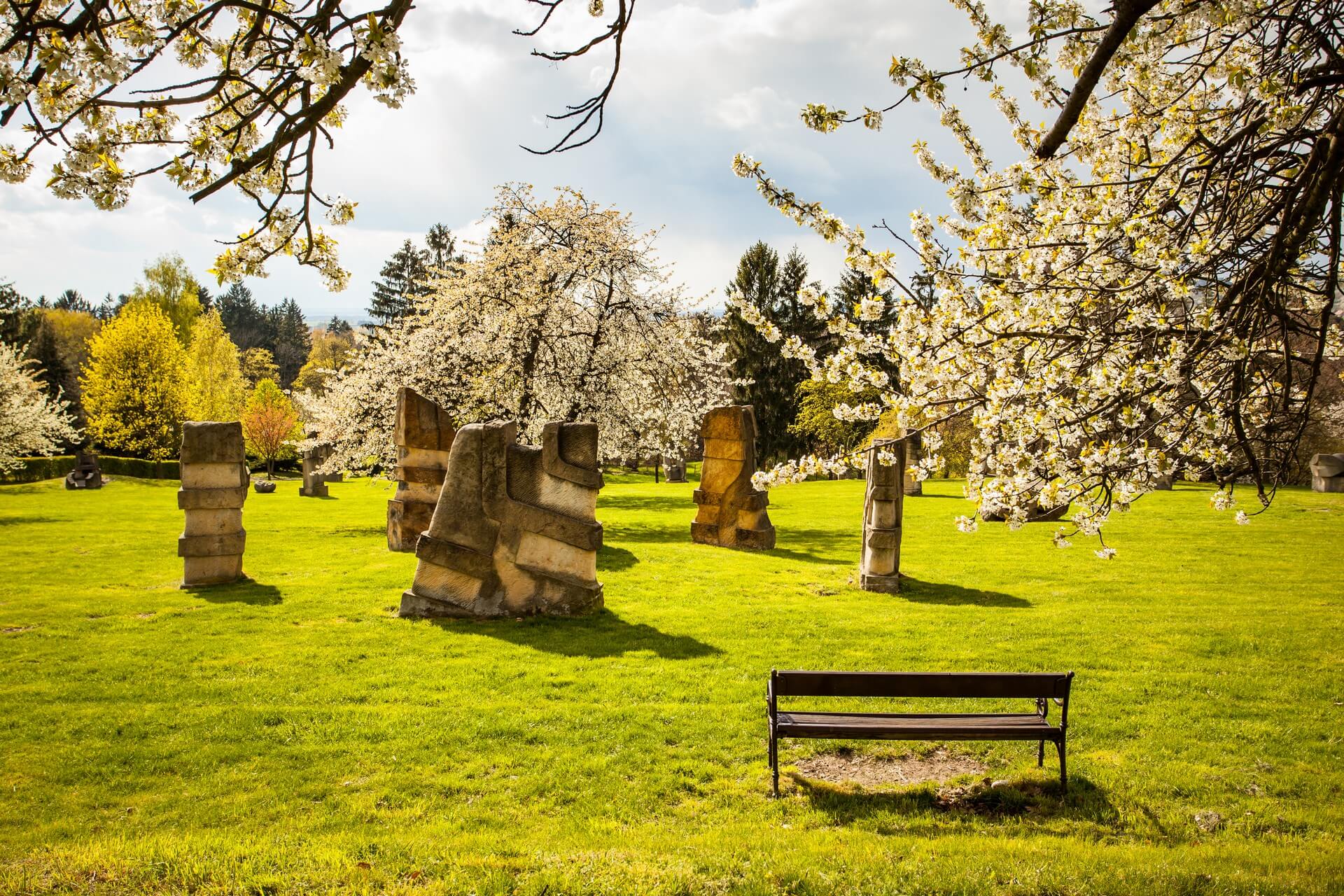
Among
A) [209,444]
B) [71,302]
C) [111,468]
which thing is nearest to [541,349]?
[209,444]

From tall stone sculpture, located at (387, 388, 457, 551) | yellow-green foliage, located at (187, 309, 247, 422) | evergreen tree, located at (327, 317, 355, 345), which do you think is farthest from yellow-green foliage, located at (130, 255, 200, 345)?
tall stone sculpture, located at (387, 388, 457, 551)

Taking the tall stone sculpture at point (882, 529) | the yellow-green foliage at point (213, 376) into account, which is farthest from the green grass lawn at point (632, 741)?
the yellow-green foliage at point (213, 376)

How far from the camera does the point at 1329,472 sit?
2473 cm

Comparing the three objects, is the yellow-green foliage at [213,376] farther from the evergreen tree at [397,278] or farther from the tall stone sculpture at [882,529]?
the tall stone sculpture at [882,529]

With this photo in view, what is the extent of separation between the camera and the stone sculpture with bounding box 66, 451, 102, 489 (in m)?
30.5

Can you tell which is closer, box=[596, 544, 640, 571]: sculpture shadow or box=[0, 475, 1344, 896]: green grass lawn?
box=[0, 475, 1344, 896]: green grass lawn

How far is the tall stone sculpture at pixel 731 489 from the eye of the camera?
16.5 m

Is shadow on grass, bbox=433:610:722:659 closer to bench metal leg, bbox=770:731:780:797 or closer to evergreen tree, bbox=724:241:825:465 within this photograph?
bench metal leg, bbox=770:731:780:797

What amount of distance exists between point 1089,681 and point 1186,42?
230 inches

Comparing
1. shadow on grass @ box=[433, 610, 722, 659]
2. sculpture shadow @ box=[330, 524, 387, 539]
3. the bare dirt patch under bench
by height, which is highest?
sculpture shadow @ box=[330, 524, 387, 539]

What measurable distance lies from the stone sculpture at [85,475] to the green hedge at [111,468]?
345 cm

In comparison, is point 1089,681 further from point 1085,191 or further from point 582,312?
point 582,312

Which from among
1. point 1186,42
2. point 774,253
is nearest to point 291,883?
point 1186,42

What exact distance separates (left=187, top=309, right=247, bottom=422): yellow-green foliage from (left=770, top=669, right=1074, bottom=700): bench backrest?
136ft
